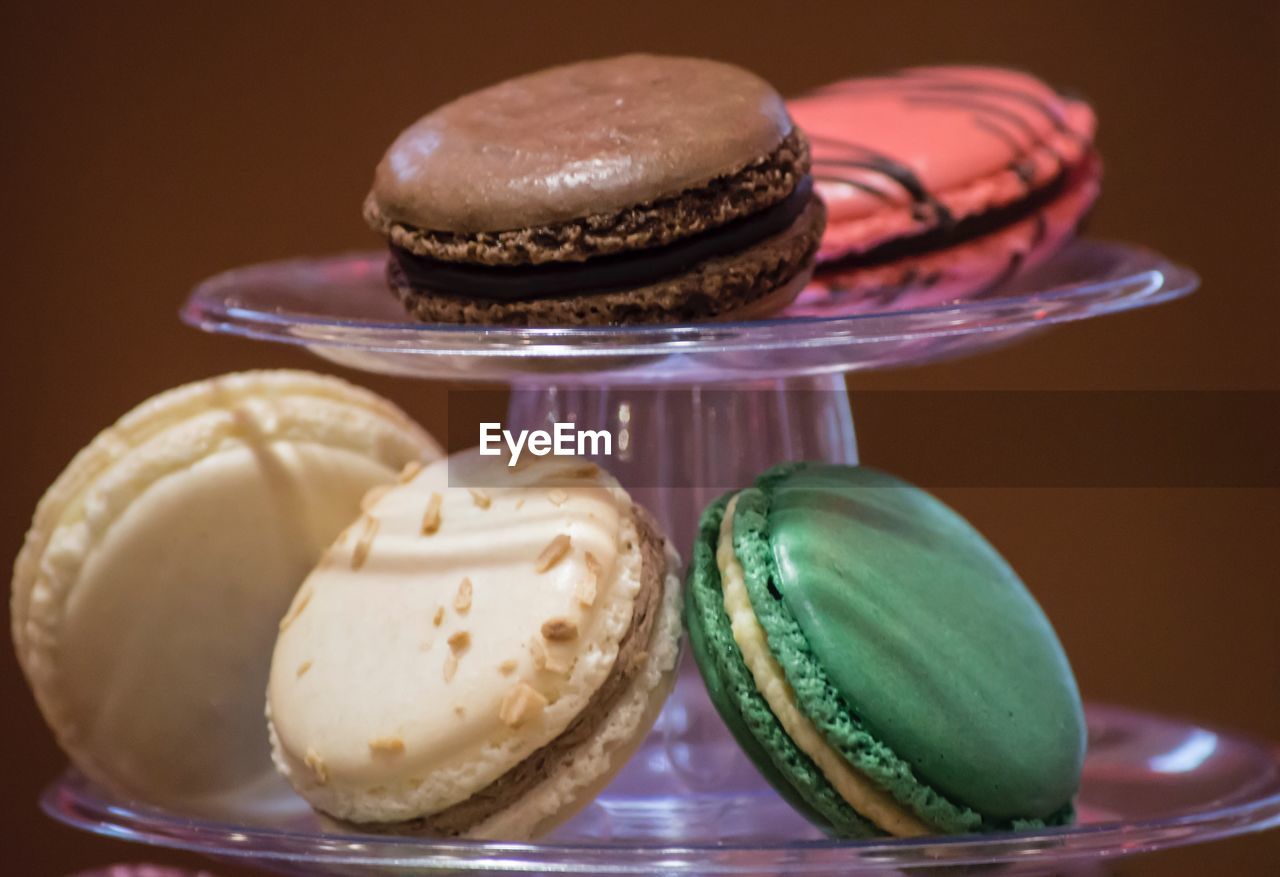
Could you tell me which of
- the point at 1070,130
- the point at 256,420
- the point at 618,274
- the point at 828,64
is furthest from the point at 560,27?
the point at 618,274

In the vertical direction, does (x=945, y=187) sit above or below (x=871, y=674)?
above

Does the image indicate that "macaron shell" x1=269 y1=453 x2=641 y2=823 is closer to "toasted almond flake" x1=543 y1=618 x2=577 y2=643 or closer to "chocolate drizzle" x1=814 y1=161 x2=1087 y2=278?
"toasted almond flake" x1=543 y1=618 x2=577 y2=643

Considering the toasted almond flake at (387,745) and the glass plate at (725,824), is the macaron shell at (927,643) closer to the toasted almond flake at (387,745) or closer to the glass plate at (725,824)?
the glass plate at (725,824)

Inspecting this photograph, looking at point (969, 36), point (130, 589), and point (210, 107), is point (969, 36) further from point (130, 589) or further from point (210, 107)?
point (130, 589)

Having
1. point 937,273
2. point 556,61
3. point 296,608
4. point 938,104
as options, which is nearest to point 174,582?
point 296,608

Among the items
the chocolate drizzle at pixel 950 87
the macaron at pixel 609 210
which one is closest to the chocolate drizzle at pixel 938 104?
→ the chocolate drizzle at pixel 950 87

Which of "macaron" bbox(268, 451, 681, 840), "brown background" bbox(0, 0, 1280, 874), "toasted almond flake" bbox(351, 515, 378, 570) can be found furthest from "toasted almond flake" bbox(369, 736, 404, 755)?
"brown background" bbox(0, 0, 1280, 874)

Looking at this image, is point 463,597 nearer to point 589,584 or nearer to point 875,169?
point 589,584
